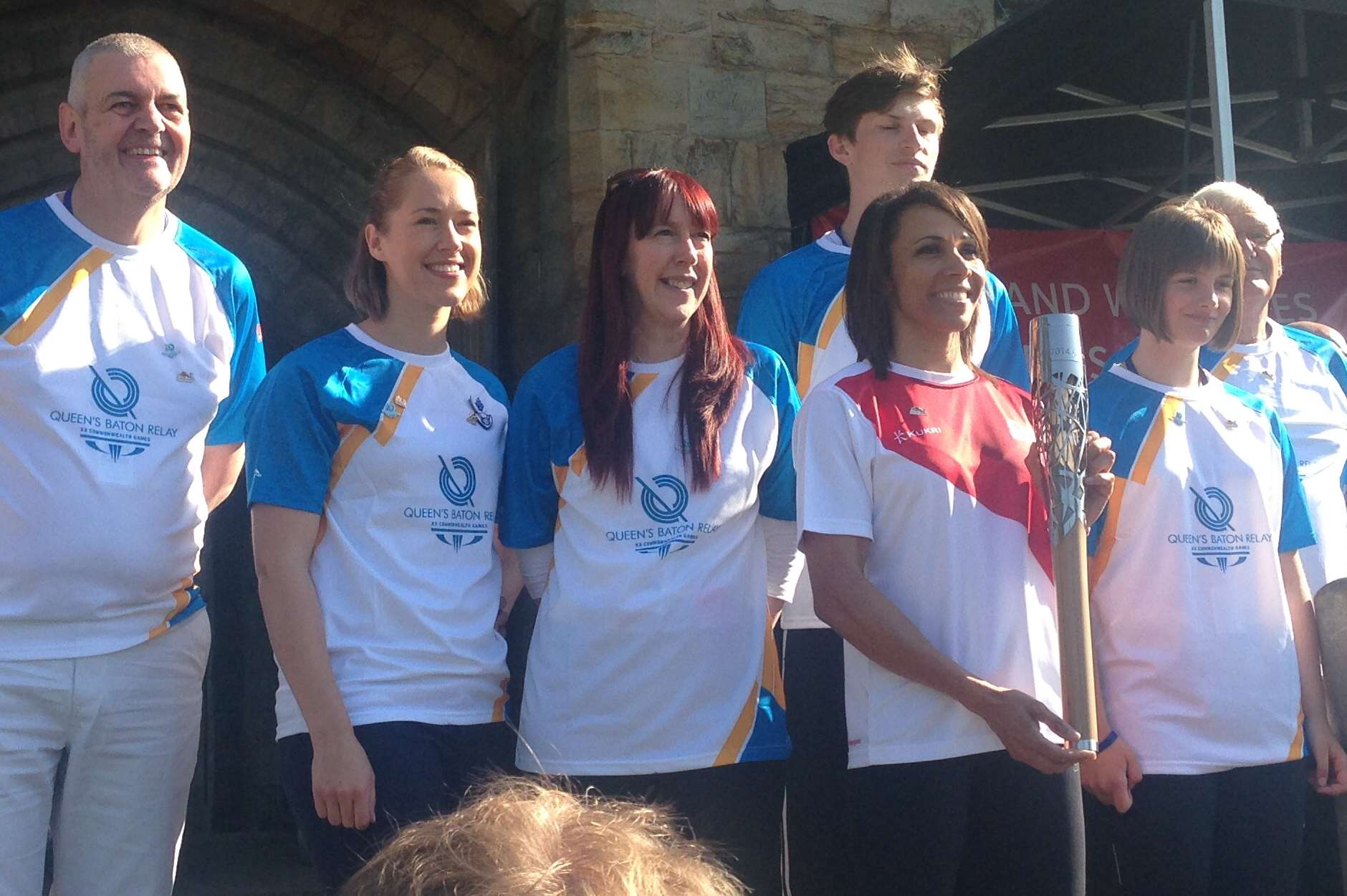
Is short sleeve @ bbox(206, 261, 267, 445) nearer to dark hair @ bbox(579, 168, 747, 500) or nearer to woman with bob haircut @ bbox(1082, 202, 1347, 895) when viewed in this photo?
dark hair @ bbox(579, 168, 747, 500)

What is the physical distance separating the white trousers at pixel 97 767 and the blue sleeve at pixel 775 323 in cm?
124

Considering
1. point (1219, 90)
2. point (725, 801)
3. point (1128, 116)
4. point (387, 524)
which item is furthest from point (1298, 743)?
point (1128, 116)

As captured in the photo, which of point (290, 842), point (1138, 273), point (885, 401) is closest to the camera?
point (885, 401)

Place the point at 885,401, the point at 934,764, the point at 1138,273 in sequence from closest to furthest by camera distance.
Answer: the point at 934,764 → the point at 885,401 → the point at 1138,273

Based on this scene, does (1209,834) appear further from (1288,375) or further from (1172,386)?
(1288,375)

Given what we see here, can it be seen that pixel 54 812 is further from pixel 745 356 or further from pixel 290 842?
pixel 290 842

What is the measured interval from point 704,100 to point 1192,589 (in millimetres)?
2807

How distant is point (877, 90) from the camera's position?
326cm

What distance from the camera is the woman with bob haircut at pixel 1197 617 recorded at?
2545mm

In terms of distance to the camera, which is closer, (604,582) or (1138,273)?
(604,582)

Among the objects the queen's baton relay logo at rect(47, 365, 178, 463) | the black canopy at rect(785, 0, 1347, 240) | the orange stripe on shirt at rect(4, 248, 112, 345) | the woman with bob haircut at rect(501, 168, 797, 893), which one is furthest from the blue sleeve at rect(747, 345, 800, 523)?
the black canopy at rect(785, 0, 1347, 240)

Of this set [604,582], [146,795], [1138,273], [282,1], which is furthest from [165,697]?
[282,1]

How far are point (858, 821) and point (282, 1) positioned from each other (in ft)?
13.3

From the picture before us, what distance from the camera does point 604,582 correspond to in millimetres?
2488
